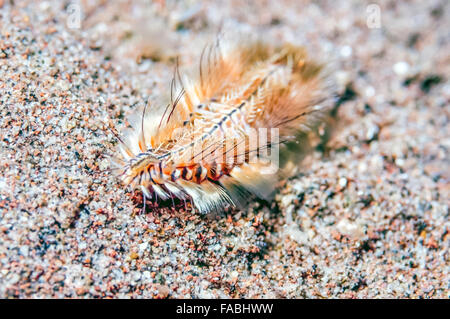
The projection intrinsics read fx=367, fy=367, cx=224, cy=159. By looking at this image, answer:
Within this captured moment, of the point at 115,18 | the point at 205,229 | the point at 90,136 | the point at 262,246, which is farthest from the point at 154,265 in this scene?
the point at 115,18

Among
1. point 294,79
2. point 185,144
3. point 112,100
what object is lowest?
point 185,144

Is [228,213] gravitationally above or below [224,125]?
below

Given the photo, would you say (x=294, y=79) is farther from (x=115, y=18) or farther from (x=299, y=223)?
(x=115, y=18)

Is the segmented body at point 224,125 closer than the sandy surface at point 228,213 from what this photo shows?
No

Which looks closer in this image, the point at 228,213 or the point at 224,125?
the point at 228,213
